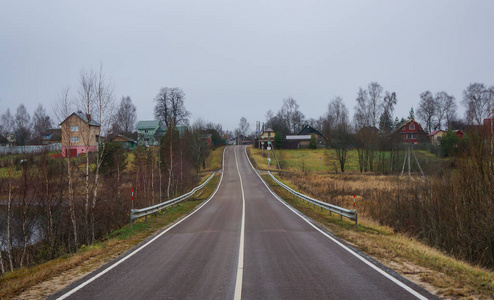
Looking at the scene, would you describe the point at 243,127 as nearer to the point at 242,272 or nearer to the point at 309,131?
the point at 309,131

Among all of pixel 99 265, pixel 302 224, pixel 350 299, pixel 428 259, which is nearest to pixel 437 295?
pixel 350 299

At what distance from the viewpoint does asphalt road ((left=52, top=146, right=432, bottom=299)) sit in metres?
5.89

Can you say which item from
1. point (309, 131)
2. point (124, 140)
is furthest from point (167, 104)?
point (309, 131)

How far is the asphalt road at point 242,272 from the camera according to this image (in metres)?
5.89

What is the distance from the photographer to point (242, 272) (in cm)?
730

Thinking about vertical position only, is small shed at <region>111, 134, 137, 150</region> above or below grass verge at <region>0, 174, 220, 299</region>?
above

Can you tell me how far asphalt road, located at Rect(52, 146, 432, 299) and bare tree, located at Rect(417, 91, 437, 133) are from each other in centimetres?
8569

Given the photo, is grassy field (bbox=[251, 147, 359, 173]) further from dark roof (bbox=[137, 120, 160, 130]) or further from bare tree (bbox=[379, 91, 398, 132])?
dark roof (bbox=[137, 120, 160, 130])

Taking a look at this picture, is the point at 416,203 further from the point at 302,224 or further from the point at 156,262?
the point at 156,262

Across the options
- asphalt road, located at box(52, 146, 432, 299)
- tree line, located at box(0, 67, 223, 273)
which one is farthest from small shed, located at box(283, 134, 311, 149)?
asphalt road, located at box(52, 146, 432, 299)

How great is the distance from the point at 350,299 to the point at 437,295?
1543 mm

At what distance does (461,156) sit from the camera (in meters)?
14.1

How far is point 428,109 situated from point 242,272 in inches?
3650

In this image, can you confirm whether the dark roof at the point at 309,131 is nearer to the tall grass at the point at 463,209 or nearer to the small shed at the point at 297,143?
the small shed at the point at 297,143
